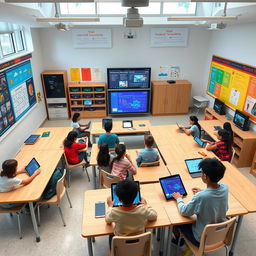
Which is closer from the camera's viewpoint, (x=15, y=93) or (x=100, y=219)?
(x=100, y=219)

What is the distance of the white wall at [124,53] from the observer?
6957 mm

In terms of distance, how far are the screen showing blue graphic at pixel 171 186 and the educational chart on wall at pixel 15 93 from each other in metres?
3.34

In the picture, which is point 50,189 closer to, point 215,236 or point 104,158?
point 104,158

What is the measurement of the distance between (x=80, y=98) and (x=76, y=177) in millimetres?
3313

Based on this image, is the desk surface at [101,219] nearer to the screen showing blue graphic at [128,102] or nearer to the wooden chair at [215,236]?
the wooden chair at [215,236]

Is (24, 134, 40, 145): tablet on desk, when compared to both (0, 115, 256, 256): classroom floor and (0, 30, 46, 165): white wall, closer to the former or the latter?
Answer: (0, 30, 46, 165): white wall

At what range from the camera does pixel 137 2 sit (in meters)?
2.15

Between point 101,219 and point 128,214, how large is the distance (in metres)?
0.48

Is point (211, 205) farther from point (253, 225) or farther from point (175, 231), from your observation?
point (253, 225)

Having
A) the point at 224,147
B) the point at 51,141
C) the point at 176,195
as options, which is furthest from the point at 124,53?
the point at 176,195

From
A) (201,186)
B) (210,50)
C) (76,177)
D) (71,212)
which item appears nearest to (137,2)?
(201,186)

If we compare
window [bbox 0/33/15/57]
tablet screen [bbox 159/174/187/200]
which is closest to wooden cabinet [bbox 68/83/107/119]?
window [bbox 0/33/15/57]

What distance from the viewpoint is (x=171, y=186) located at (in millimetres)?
2771

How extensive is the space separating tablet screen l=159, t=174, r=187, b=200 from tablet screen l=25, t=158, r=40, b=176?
2.10 m
